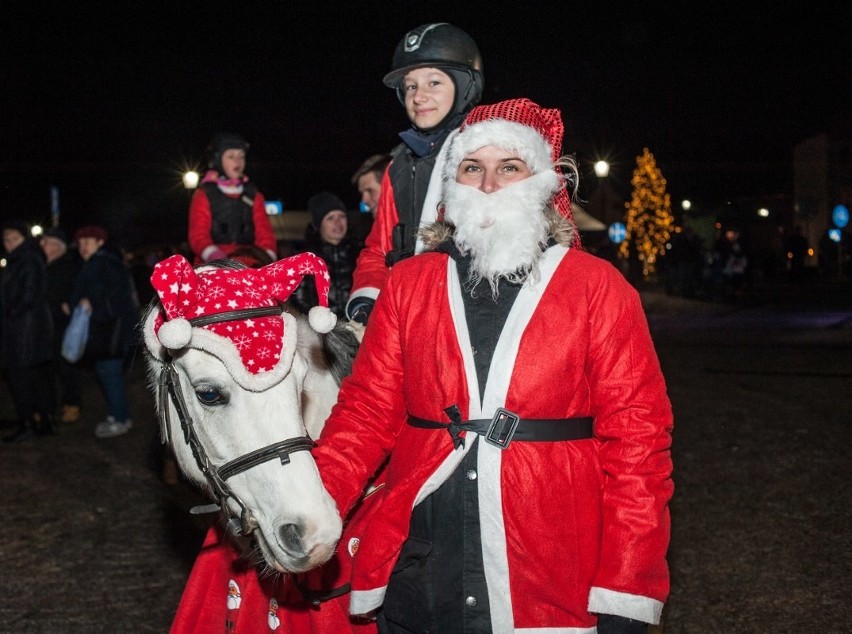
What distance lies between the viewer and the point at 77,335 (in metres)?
8.98

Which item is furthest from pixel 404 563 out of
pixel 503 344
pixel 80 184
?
pixel 80 184

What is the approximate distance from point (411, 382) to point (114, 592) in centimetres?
352

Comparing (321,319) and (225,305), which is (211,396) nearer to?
(225,305)

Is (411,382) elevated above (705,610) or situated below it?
above

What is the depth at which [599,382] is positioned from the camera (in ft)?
7.63

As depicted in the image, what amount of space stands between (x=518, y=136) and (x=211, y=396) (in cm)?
115

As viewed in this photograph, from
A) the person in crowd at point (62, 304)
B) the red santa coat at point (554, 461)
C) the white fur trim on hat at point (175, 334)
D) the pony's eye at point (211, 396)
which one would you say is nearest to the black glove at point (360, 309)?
the red santa coat at point (554, 461)

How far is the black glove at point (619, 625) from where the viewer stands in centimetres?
218

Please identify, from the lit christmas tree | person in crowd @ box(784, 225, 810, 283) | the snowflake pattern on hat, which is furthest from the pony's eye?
the lit christmas tree

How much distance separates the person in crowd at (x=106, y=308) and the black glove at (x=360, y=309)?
6.01 metres

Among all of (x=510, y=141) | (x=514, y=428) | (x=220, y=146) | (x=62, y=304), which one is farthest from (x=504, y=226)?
(x=62, y=304)

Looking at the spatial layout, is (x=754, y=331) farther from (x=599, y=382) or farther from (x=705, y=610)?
(x=599, y=382)

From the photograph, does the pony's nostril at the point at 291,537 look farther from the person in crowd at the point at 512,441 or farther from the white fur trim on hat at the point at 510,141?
the white fur trim on hat at the point at 510,141

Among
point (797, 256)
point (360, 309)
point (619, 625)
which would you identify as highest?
point (797, 256)
